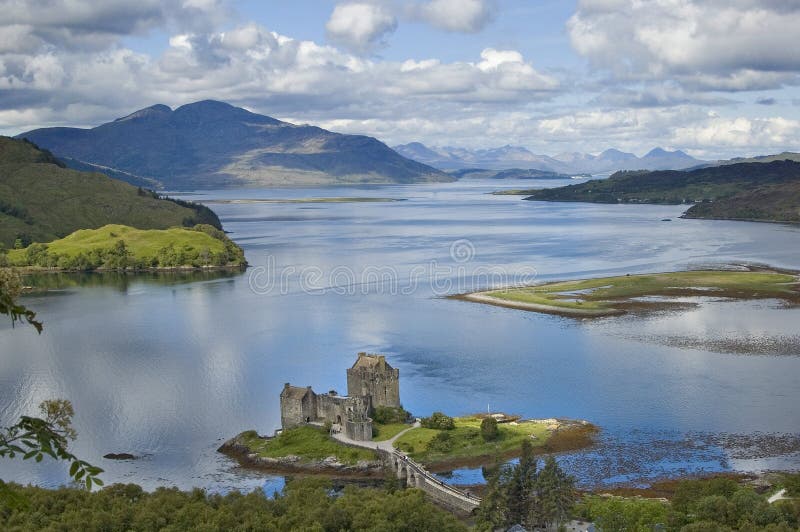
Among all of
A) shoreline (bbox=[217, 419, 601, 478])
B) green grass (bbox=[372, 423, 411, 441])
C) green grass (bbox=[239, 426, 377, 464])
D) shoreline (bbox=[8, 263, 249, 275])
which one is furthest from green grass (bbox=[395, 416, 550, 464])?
shoreline (bbox=[8, 263, 249, 275])

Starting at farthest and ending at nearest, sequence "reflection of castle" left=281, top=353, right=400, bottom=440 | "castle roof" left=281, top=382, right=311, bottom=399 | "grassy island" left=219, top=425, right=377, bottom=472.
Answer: "castle roof" left=281, top=382, right=311, bottom=399 < "reflection of castle" left=281, top=353, right=400, bottom=440 < "grassy island" left=219, top=425, right=377, bottom=472

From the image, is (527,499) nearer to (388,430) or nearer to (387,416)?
(388,430)

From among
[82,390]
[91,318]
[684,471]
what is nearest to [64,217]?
[91,318]

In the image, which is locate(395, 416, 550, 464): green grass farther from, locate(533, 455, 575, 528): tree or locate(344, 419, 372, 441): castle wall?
locate(533, 455, 575, 528): tree

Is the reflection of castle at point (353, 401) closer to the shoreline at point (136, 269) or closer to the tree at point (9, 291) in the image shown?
the tree at point (9, 291)

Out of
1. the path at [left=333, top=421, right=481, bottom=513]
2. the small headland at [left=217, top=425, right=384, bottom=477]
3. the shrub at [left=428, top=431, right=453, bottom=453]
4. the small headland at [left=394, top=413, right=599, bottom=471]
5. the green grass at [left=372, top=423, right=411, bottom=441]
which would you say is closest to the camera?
the path at [left=333, top=421, right=481, bottom=513]

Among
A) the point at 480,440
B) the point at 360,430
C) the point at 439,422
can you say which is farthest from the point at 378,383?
the point at 480,440

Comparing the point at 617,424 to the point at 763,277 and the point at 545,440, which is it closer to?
the point at 545,440
